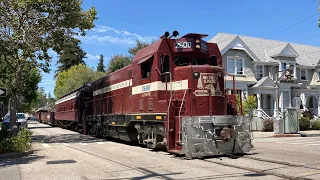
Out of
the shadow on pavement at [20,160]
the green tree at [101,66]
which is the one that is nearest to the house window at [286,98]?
the shadow on pavement at [20,160]

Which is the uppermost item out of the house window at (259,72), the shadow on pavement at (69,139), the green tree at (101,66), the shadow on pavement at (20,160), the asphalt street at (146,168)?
the green tree at (101,66)

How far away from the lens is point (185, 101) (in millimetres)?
11906

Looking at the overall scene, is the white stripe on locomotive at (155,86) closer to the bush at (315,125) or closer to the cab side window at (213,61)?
the cab side window at (213,61)

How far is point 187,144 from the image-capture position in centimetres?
1103

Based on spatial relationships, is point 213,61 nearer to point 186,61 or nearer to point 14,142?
point 186,61

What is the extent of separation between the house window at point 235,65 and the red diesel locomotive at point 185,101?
2114 centimetres

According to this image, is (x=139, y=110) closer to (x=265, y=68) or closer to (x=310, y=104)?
(x=265, y=68)

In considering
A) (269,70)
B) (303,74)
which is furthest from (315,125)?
(303,74)

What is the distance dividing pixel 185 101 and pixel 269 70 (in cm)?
2793

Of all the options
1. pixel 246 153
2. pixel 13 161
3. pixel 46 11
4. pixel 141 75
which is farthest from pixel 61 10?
pixel 246 153

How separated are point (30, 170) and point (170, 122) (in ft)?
15.3

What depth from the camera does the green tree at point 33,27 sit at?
1867 cm

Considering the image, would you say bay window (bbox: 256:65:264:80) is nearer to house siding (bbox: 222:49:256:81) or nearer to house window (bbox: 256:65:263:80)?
house window (bbox: 256:65:263:80)

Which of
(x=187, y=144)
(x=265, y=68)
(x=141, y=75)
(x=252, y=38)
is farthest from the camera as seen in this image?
(x=252, y=38)
